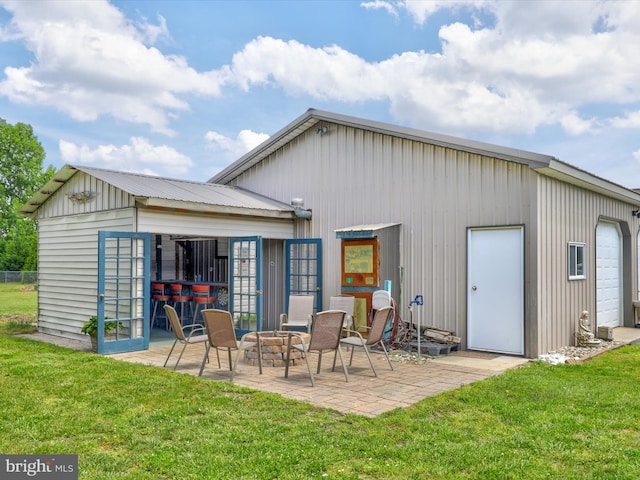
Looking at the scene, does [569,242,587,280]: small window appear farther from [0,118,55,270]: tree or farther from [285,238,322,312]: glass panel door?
[0,118,55,270]: tree

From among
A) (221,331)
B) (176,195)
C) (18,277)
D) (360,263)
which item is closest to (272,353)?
(221,331)

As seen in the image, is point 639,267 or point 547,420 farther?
point 639,267

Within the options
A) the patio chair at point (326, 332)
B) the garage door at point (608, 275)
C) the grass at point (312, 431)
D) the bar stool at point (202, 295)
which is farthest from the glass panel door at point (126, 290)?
the garage door at point (608, 275)

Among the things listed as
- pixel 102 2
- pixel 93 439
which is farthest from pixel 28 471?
pixel 102 2

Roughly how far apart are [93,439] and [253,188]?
324 inches

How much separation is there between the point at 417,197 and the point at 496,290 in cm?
199

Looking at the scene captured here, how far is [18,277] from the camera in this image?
29.3m

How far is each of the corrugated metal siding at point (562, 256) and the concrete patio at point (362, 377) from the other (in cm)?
104

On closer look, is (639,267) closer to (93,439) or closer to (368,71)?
(368,71)

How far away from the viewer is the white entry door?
300 inches

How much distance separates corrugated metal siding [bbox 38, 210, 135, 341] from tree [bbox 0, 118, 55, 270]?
2920 cm

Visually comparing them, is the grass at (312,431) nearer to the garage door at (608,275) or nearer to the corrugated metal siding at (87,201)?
the corrugated metal siding at (87,201)

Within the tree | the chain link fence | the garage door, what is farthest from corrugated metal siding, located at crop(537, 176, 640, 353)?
the tree

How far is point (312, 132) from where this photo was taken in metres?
10.5
